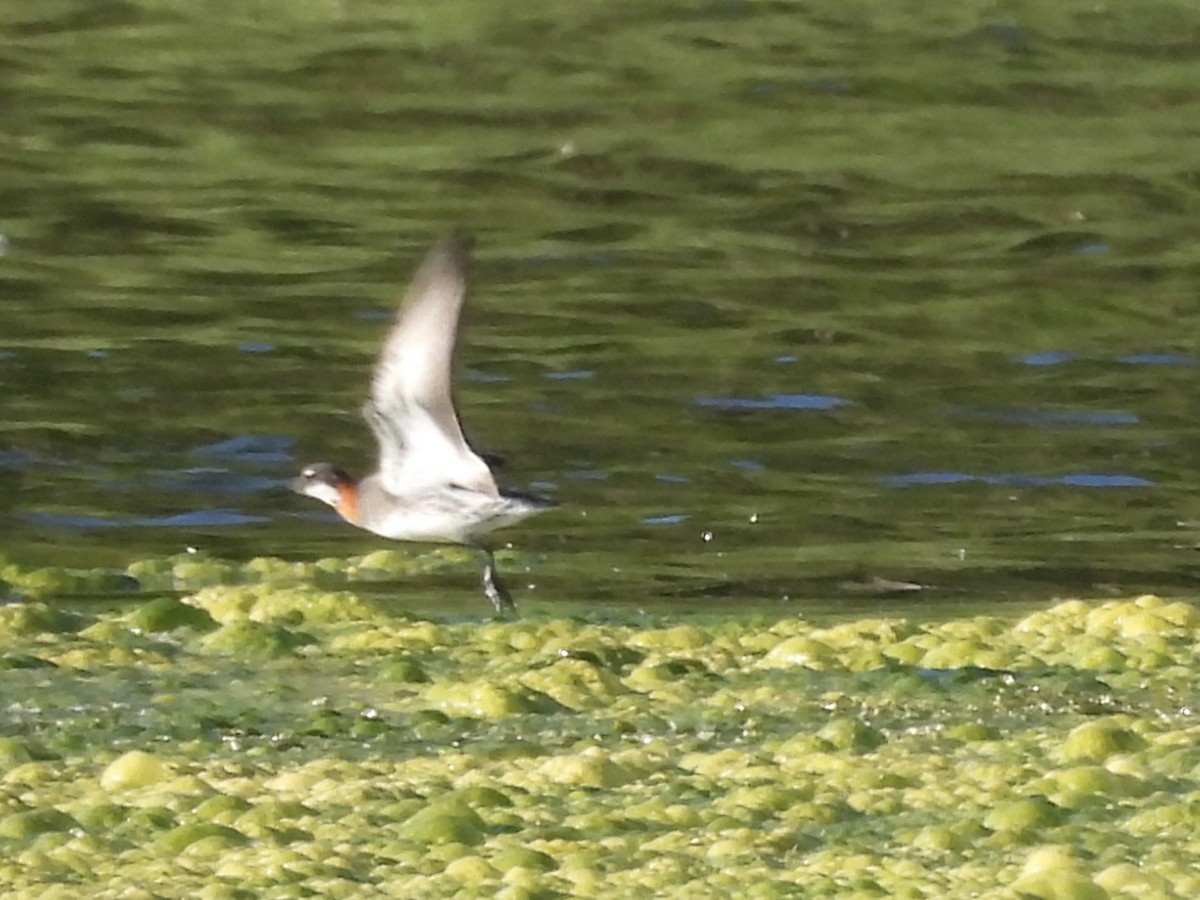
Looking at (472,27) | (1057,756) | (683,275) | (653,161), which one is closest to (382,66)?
(472,27)

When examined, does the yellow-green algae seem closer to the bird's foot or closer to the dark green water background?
the bird's foot

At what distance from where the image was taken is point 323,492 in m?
7.72

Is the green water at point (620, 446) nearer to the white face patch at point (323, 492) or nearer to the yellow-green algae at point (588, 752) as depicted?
the yellow-green algae at point (588, 752)

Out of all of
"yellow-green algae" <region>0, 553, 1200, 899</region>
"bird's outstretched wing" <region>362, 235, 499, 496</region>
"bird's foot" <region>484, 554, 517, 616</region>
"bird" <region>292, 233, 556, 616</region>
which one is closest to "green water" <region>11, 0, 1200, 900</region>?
"yellow-green algae" <region>0, 553, 1200, 899</region>

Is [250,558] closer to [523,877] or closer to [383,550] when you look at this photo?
[383,550]

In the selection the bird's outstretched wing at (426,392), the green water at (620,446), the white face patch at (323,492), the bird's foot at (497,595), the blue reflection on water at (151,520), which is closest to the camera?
the green water at (620,446)

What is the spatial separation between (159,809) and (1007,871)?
1.48 m

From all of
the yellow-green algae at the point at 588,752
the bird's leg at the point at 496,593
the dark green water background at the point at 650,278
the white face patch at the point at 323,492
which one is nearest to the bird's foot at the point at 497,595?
the bird's leg at the point at 496,593

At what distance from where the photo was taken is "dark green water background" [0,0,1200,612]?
8.23m

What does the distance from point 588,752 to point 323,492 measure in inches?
102

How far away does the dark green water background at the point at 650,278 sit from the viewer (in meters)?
8.23

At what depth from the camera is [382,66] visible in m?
16.6

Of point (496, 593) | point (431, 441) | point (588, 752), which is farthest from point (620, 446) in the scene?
point (588, 752)

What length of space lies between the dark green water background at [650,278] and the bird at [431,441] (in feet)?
1.60
